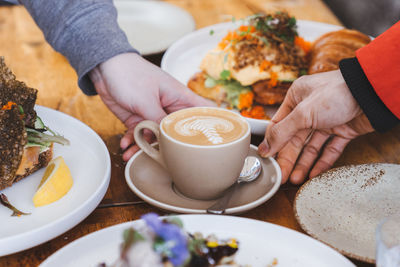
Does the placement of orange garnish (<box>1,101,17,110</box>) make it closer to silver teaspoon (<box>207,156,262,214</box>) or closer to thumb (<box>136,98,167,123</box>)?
thumb (<box>136,98,167,123</box>)

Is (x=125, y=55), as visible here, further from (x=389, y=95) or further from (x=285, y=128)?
(x=389, y=95)

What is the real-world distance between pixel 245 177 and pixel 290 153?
→ 0.99 feet

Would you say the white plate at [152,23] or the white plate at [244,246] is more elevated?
the white plate at [244,246]

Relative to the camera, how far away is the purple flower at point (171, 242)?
1.86 ft

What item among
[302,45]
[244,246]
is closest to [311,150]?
[244,246]

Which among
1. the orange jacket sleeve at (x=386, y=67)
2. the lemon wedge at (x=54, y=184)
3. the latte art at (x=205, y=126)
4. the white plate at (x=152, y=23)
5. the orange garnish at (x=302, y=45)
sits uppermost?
the orange jacket sleeve at (x=386, y=67)

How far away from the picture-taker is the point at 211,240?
29.5 inches

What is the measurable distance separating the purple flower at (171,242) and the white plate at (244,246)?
0.19 m

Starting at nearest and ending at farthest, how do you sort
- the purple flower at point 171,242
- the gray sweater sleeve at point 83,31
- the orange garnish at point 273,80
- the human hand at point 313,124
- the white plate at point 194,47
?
the purple flower at point 171,242 → the human hand at point 313,124 → the gray sweater sleeve at point 83,31 → the orange garnish at point 273,80 → the white plate at point 194,47

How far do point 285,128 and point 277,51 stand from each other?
729 millimetres

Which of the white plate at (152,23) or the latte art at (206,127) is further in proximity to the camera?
the white plate at (152,23)

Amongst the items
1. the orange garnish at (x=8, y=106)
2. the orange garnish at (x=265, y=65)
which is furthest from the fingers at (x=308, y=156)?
the orange garnish at (x=8, y=106)

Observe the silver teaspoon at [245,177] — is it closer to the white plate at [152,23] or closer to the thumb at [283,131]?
the thumb at [283,131]

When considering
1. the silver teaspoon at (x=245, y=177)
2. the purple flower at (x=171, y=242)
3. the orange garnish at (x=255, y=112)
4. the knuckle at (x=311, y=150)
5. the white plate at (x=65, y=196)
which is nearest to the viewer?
the purple flower at (x=171, y=242)
